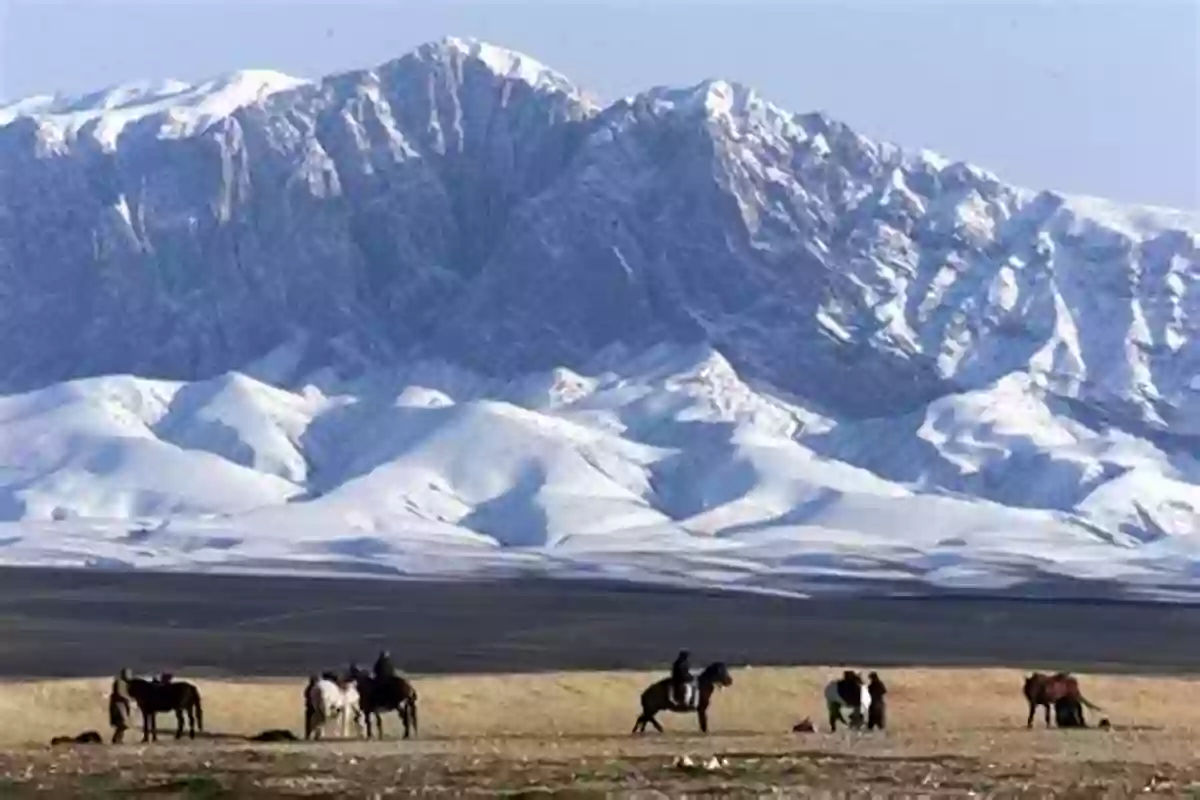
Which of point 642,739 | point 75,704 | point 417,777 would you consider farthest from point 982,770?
point 75,704

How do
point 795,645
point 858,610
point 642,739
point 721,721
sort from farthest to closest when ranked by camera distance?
1. point 858,610
2. point 795,645
3. point 721,721
4. point 642,739

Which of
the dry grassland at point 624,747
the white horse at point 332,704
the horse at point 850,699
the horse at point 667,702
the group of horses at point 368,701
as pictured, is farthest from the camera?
the horse at point 850,699

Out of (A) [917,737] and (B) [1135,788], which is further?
(A) [917,737]

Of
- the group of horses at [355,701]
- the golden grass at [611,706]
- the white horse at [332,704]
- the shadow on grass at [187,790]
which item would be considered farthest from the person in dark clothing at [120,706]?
the shadow on grass at [187,790]

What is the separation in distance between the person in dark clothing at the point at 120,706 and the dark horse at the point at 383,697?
4.10m

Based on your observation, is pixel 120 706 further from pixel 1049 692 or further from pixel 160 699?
pixel 1049 692

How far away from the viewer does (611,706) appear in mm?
54500

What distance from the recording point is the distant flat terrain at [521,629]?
91.5 meters

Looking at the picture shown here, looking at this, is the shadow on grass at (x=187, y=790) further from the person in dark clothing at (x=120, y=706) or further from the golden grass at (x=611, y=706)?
the golden grass at (x=611, y=706)

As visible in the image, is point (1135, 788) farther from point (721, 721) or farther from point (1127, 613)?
point (1127, 613)

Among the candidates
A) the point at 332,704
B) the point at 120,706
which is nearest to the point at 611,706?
the point at 332,704

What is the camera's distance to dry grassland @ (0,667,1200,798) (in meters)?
33.3

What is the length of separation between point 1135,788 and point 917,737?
13367 mm

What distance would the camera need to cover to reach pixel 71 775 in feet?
117
